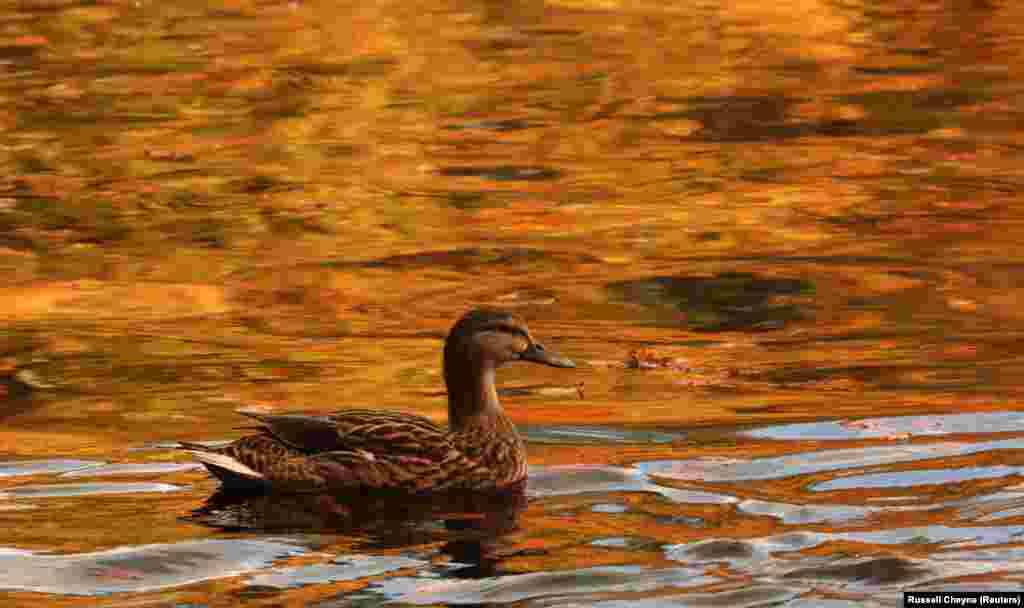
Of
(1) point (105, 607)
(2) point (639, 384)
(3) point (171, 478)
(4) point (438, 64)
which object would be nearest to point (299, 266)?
(2) point (639, 384)

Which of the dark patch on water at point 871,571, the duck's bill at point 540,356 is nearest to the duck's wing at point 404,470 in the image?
the duck's bill at point 540,356

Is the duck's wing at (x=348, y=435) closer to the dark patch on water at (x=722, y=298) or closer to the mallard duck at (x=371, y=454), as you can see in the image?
the mallard duck at (x=371, y=454)

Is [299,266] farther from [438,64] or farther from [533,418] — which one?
[438,64]

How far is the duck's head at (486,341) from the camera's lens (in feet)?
33.7

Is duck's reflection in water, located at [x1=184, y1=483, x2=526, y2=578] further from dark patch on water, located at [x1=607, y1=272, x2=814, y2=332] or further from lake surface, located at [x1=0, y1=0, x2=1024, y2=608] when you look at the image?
dark patch on water, located at [x1=607, y1=272, x2=814, y2=332]

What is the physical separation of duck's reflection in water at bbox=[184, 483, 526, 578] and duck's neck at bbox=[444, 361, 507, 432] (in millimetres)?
435

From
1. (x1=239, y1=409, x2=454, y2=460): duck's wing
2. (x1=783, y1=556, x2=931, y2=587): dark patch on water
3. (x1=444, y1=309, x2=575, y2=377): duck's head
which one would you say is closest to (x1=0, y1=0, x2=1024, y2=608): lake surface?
(x1=783, y1=556, x2=931, y2=587): dark patch on water

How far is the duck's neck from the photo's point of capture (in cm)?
1021

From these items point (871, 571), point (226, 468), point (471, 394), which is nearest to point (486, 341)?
point (471, 394)

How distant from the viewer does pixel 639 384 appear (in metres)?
12.0

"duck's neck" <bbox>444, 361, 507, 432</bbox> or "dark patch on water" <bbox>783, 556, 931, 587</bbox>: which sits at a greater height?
"duck's neck" <bbox>444, 361, 507, 432</bbox>

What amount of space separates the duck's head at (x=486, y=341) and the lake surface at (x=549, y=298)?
54 centimetres

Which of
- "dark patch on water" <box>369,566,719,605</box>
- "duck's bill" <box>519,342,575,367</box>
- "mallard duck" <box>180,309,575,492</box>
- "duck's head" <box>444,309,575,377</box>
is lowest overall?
"dark patch on water" <box>369,566,719,605</box>

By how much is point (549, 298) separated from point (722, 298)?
A: 1.14 meters
